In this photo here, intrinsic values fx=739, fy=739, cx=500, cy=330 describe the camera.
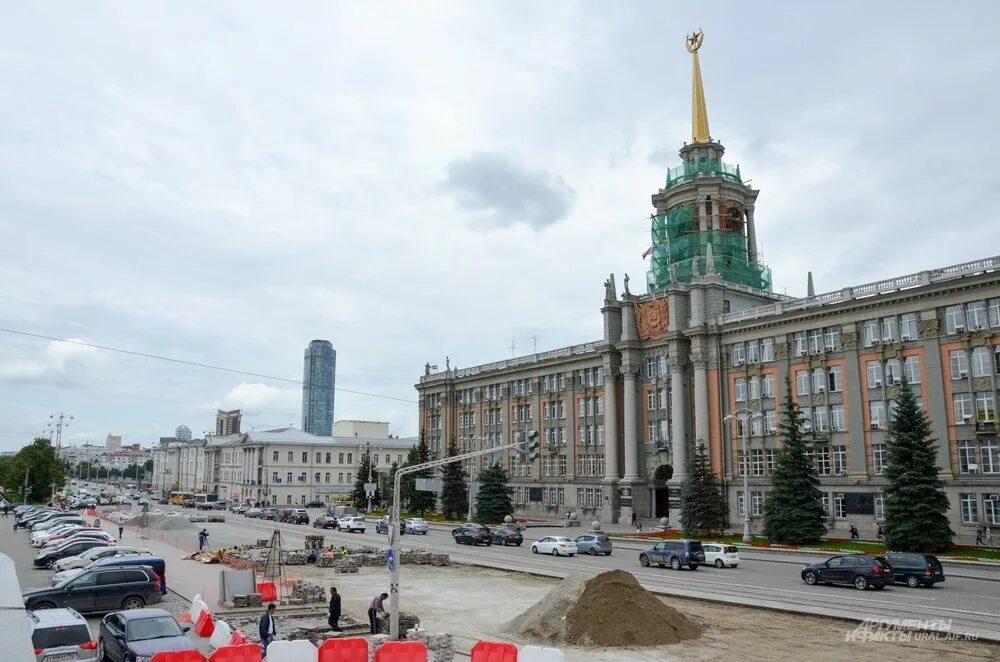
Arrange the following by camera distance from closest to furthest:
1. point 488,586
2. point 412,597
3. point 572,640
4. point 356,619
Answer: point 572,640
point 356,619
point 412,597
point 488,586

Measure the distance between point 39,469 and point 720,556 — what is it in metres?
106

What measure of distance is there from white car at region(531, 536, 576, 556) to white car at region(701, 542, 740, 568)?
904 cm

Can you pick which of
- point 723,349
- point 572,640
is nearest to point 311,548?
point 572,640

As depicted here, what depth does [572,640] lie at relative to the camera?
21062 millimetres

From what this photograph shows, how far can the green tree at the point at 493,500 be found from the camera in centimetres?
7800

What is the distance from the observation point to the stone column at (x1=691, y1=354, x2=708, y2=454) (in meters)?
69.2

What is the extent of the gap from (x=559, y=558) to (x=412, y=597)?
18045mm

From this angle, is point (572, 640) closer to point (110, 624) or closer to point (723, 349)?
point (110, 624)

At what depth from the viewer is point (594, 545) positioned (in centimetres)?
4844

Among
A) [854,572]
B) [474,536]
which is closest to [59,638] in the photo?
[854,572]

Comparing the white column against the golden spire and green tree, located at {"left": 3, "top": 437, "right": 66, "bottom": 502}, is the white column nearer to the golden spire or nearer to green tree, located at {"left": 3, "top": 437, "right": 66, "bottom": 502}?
the golden spire

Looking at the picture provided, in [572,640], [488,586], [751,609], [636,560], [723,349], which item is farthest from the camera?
[723,349]

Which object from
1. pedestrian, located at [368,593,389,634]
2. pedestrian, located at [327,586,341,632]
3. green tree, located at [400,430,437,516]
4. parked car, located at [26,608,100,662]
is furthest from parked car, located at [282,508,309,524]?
parked car, located at [26,608,100,662]

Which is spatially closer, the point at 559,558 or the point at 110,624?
the point at 110,624
